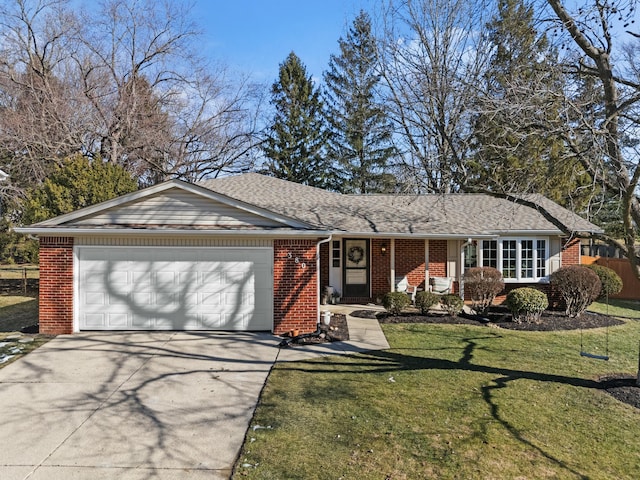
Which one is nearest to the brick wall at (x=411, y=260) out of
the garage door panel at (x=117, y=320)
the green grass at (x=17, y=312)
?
the garage door panel at (x=117, y=320)

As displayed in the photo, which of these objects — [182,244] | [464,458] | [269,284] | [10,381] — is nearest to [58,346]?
[10,381]

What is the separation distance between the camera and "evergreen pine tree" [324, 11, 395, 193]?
29.0 m

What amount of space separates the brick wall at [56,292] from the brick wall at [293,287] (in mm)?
4640

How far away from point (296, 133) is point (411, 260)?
1876 centimetres

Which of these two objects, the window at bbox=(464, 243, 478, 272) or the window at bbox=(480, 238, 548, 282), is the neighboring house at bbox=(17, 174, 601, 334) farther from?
the window at bbox=(464, 243, 478, 272)

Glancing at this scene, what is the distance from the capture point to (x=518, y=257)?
46.2ft

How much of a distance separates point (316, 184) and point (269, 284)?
20977mm

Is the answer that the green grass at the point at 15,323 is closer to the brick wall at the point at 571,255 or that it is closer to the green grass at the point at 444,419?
the green grass at the point at 444,419

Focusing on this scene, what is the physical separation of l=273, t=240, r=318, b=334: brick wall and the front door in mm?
4801

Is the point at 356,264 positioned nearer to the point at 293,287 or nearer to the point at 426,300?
the point at 426,300

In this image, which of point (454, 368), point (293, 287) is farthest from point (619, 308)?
point (293, 287)

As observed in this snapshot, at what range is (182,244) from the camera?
30.9 ft

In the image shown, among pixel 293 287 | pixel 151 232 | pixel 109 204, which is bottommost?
pixel 293 287

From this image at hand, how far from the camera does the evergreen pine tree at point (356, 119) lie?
29016mm
